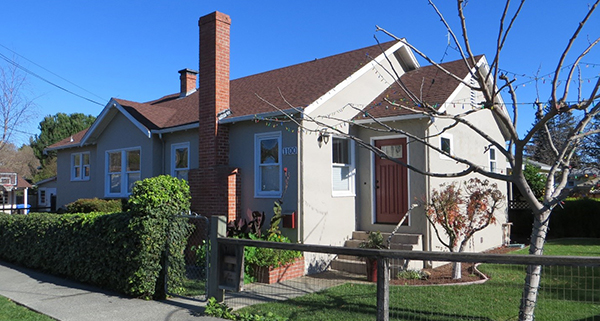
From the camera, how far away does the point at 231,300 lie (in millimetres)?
7172

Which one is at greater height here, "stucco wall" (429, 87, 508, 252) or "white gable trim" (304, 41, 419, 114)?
"white gable trim" (304, 41, 419, 114)

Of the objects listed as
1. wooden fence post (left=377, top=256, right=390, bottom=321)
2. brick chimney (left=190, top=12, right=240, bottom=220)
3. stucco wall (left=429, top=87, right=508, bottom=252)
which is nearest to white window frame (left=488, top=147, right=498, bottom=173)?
stucco wall (left=429, top=87, right=508, bottom=252)

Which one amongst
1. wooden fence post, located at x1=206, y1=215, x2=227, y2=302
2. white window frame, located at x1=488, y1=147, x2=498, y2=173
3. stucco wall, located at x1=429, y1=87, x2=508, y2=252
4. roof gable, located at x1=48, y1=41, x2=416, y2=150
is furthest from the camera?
white window frame, located at x1=488, y1=147, x2=498, y2=173

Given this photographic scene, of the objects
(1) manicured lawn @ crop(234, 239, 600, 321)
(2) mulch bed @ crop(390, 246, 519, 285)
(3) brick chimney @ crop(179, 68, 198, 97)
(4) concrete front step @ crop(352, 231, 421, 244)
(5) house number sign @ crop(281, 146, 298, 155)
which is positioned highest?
(3) brick chimney @ crop(179, 68, 198, 97)

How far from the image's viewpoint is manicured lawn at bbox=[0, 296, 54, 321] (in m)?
6.56

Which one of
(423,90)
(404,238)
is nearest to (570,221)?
(423,90)

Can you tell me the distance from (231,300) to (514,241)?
11.0 m

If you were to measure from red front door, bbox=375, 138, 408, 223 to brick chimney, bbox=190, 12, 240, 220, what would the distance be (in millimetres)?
3364

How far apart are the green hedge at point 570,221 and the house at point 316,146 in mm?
2850

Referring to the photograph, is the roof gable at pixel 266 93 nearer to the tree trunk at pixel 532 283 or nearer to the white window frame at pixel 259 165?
the white window frame at pixel 259 165

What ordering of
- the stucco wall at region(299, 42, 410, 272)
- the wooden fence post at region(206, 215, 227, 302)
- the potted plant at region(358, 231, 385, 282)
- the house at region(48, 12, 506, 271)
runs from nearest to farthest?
the wooden fence post at region(206, 215, 227, 302) < the potted plant at region(358, 231, 385, 282) < the stucco wall at region(299, 42, 410, 272) < the house at region(48, 12, 506, 271)

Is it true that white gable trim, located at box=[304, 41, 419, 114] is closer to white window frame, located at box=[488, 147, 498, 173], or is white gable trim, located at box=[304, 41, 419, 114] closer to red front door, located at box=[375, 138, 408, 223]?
red front door, located at box=[375, 138, 408, 223]

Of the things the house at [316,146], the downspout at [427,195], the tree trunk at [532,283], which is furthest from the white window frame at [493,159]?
the tree trunk at [532,283]

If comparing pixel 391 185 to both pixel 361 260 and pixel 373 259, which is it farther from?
pixel 373 259
